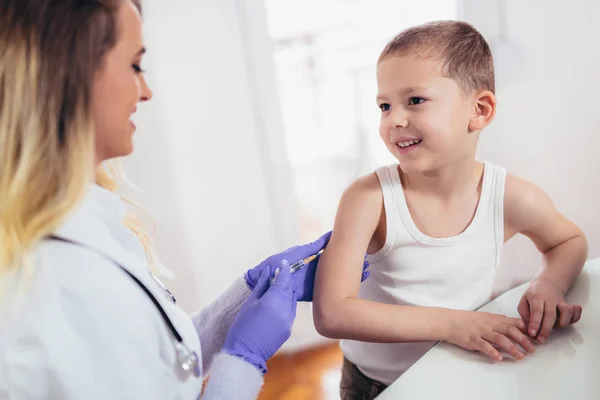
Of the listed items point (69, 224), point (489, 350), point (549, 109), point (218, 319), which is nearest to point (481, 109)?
point (489, 350)

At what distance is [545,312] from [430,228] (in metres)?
0.25

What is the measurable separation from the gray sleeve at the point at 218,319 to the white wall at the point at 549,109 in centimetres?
149

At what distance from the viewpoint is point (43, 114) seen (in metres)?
0.55

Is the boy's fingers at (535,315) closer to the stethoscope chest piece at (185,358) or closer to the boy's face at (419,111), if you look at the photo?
the boy's face at (419,111)

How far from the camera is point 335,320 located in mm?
864

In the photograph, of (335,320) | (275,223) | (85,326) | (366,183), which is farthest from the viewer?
(275,223)

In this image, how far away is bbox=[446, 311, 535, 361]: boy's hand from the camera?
728mm

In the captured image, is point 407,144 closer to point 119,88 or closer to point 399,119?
point 399,119

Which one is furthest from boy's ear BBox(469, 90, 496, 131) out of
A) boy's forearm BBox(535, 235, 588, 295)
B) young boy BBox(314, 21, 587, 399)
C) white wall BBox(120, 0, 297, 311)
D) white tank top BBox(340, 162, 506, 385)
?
white wall BBox(120, 0, 297, 311)

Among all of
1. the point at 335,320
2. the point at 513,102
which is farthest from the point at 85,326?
the point at 513,102

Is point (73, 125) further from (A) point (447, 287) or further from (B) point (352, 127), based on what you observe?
(B) point (352, 127)

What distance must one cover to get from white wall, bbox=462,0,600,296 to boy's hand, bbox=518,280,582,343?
1.39 m

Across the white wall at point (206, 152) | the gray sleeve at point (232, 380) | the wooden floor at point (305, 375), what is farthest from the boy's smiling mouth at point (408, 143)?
the wooden floor at point (305, 375)

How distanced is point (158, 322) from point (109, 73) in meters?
0.28
